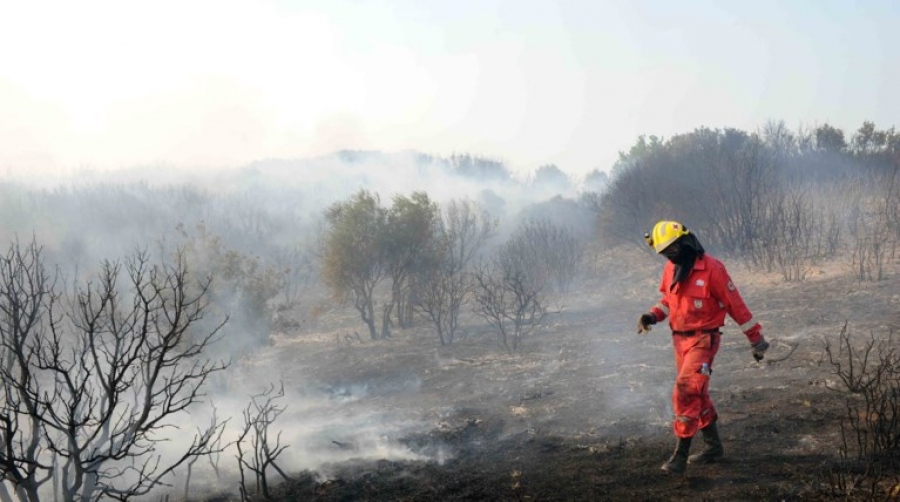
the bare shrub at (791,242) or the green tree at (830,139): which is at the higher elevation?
the green tree at (830,139)

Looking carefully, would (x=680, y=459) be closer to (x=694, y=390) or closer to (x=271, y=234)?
(x=694, y=390)

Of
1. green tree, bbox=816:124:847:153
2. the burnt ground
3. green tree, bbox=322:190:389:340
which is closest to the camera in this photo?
the burnt ground

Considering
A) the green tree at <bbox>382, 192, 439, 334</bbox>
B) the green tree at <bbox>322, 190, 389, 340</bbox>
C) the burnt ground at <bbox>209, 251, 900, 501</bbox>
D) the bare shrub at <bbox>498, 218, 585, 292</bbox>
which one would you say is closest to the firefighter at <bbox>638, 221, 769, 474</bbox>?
the burnt ground at <bbox>209, 251, 900, 501</bbox>

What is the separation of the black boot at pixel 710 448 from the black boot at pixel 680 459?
214mm

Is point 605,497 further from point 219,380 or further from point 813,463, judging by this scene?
point 219,380

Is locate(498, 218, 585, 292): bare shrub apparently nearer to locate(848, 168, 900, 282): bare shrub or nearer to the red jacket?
locate(848, 168, 900, 282): bare shrub

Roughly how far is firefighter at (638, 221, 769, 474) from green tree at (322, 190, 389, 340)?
14.8 metres

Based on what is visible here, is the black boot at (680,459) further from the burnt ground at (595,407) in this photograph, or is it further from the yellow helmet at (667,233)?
the yellow helmet at (667,233)

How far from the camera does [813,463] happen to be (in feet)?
Answer: 14.6

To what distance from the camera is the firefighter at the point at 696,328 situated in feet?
15.0

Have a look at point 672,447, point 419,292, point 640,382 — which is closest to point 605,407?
point 640,382

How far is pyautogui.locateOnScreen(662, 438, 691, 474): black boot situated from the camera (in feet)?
14.9

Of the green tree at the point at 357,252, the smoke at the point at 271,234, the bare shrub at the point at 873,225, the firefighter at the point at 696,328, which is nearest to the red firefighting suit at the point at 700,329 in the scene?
the firefighter at the point at 696,328

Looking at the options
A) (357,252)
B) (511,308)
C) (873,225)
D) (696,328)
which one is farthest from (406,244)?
(696,328)
